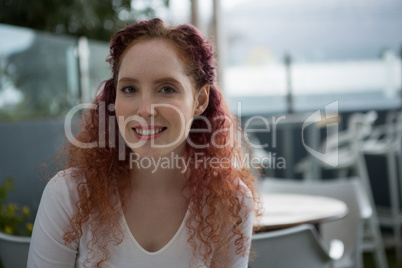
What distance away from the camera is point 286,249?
160cm

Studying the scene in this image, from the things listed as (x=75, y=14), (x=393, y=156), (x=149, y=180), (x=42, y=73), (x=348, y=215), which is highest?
(x=75, y=14)

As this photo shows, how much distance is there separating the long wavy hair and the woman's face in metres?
0.05

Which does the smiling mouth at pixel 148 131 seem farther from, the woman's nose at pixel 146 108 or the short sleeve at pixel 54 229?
the short sleeve at pixel 54 229

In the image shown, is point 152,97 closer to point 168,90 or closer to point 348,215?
point 168,90

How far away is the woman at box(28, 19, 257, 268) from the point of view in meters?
1.21

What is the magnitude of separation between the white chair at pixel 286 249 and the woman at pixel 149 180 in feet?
0.67

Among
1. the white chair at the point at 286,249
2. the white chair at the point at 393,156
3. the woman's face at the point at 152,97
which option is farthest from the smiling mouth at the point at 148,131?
the white chair at the point at 393,156

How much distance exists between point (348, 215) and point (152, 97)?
1.85m

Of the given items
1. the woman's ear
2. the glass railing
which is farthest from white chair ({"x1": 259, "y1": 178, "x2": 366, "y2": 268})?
the glass railing

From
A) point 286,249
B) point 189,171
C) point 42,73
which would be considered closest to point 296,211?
point 286,249

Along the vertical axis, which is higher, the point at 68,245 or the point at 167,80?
the point at 167,80

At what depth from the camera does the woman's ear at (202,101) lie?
1361mm

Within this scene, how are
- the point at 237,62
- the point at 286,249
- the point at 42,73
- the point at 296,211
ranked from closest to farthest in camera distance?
1. the point at 286,249
2. the point at 296,211
3. the point at 42,73
4. the point at 237,62

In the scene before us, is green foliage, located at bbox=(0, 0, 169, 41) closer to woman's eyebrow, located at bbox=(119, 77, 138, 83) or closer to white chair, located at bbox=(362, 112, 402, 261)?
white chair, located at bbox=(362, 112, 402, 261)
